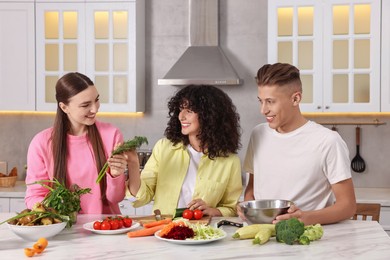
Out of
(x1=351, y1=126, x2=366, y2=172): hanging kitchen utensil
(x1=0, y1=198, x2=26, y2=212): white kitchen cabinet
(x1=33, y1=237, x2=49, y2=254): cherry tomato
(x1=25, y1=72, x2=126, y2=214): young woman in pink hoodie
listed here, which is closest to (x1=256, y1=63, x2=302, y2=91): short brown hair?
(x1=25, y1=72, x2=126, y2=214): young woman in pink hoodie

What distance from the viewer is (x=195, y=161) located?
11.6 ft

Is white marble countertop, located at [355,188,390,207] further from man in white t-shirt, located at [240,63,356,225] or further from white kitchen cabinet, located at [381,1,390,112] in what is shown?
A: man in white t-shirt, located at [240,63,356,225]

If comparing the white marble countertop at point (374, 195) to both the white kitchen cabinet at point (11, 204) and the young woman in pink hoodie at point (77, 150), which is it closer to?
the young woman in pink hoodie at point (77, 150)

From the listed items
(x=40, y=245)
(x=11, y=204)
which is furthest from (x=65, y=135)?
(x=11, y=204)

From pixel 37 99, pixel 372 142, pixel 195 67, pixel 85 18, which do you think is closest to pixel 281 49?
pixel 195 67

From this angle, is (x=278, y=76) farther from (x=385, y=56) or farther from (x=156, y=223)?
(x=385, y=56)

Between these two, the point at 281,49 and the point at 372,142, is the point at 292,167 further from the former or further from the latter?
the point at 372,142

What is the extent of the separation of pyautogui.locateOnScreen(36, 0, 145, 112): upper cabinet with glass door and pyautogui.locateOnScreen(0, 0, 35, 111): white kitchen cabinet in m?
0.07

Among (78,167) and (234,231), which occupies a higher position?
(78,167)

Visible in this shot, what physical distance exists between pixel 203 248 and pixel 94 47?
3.17 meters

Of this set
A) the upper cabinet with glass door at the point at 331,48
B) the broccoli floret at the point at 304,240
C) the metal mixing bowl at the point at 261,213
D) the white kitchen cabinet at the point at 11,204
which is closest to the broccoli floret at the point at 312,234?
the broccoli floret at the point at 304,240

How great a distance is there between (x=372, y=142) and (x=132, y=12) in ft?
7.65

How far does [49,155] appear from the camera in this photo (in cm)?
333

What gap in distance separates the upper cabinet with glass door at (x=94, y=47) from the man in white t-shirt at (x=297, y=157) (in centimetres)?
233
